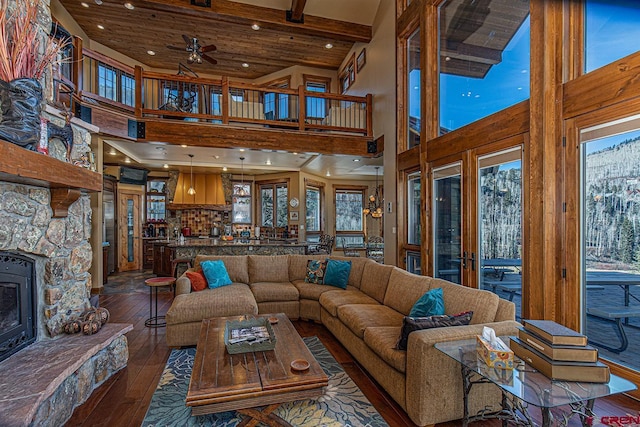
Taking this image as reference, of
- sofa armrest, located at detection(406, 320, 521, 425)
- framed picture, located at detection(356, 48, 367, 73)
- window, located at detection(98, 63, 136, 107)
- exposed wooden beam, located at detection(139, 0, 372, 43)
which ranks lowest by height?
sofa armrest, located at detection(406, 320, 521, 425)

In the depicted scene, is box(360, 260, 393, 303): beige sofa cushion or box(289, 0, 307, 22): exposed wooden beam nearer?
box(360, 260, 393, 303): beige sofa cushion

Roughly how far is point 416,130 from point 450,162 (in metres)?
1.21

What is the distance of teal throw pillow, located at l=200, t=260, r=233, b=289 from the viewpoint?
4215mm

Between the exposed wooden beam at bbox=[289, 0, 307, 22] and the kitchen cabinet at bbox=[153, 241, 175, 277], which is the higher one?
the exposed wooden beam at bbox=[289, 0, 307, 22]

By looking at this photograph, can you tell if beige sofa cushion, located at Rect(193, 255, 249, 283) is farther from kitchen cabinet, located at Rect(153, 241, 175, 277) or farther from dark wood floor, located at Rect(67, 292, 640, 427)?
kitchen cabinet, located at Rect(153, 241, 175, 277)

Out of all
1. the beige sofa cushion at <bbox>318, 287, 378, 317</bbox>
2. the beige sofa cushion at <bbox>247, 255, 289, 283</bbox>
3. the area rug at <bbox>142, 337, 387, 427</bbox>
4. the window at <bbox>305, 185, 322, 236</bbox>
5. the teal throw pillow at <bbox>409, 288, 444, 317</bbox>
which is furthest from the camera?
the window at <bbox>305, 185, 322, 236</bbox>

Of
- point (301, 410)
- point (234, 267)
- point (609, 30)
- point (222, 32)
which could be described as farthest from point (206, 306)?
point (222, 32)

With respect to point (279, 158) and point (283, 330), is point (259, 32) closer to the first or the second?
point (279, 158)

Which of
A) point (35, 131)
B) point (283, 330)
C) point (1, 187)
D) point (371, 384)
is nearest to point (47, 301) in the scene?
point (1, 187)

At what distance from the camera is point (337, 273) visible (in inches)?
178

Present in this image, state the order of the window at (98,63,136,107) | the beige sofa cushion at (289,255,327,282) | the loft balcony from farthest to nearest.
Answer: the window at (98,63,136,107)
the loft balcony
the beige sofa cushion at (289,255,327,282)

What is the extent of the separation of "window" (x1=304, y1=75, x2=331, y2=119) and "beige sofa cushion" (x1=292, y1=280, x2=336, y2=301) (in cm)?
478

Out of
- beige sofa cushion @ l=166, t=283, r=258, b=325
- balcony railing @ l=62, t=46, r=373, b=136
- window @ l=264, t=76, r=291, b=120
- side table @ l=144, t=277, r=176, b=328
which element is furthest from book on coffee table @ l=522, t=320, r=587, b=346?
window @ l=264, t=76, r=291, b=120

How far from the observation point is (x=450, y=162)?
443cm
